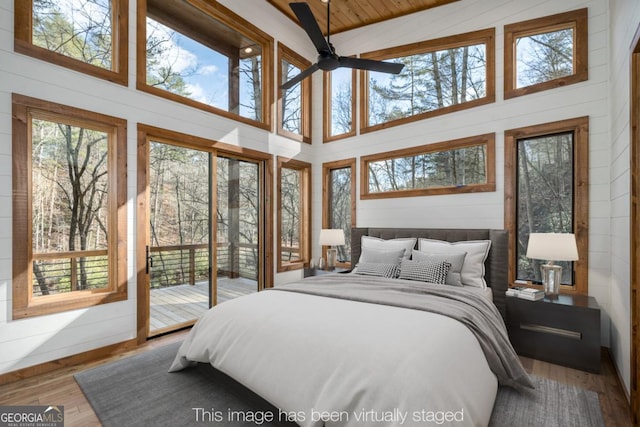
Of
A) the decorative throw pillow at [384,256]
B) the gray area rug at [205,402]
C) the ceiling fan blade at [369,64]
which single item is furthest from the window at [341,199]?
the gray area rug at [205,402]

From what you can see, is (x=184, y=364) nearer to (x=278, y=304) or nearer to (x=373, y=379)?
(x=278, y=304)

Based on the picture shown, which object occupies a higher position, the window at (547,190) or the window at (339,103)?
the window at (339,103)

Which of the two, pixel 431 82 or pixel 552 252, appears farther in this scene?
pixel 431 82

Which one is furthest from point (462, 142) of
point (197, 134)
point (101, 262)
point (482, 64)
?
point (101, 262)

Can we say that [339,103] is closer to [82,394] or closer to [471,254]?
[471,254]

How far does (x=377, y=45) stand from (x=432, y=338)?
14.9 ft

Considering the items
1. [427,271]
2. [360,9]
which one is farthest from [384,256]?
[360,9]

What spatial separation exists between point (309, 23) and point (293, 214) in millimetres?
3181

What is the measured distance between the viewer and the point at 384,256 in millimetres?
3730

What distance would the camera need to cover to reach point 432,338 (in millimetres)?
1705

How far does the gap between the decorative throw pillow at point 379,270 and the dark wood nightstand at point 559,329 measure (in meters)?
1.14

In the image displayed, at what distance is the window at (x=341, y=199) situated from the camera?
5.04 meters

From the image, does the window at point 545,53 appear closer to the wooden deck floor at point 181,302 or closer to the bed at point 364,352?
the bed at point 364,352

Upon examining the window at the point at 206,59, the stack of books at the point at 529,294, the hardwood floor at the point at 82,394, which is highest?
the window at the point at 206,59
